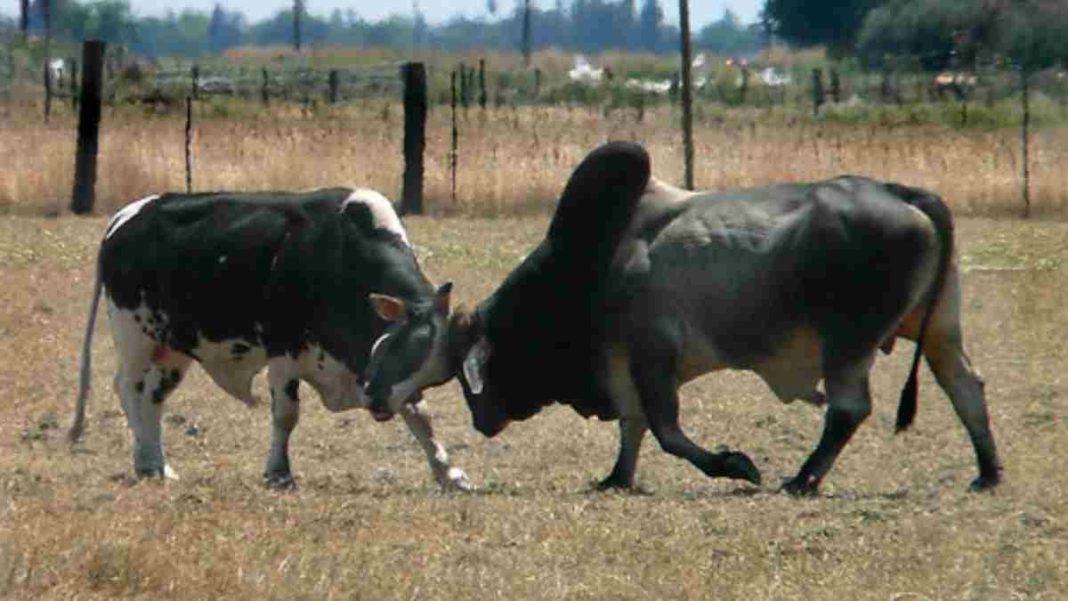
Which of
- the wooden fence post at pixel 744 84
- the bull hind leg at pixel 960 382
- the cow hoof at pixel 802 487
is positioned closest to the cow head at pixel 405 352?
the cow hoof at pixel 802 487

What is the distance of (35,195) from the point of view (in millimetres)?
29281

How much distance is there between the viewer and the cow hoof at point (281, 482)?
12.8 meters

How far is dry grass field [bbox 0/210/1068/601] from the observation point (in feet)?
31.8

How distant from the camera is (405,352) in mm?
13430

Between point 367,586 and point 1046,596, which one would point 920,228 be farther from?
point 367,586

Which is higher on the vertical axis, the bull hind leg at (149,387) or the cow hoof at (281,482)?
the bull hind leg at (149,387)

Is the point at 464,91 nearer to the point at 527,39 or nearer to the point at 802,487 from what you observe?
the point at 527,39

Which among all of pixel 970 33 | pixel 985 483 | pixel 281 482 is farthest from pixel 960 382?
pixel 970 33

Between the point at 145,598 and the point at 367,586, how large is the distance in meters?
0.80

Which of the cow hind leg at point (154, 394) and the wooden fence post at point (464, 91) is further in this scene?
the wooden fence post at point (464, 91)

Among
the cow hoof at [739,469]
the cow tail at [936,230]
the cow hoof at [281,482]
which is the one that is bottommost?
the cow hoof at [281,482]

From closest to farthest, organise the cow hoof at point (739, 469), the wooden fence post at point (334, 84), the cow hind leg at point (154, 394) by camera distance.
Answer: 1. the cow hoof at point (739, 469)
2. the cow hind leg at point (154, 394)
3. the wooden fence post at point (334, 84)

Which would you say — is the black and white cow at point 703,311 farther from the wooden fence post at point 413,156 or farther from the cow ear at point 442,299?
the wooden fence post at point 413,156

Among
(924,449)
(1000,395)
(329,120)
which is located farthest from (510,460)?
(329,120)
